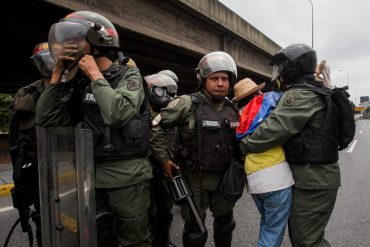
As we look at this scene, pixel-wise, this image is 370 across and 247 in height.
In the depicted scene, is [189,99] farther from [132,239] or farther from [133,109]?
[132,239]

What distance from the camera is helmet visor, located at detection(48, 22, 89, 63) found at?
1.47 meters

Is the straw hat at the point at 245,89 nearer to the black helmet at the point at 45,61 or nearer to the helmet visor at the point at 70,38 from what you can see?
the helmet visor at the point at 70,38

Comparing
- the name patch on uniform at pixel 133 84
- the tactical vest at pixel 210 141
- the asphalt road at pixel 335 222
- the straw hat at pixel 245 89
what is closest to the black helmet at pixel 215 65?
the straw hat at pixel 245 89

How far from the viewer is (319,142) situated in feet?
5.77

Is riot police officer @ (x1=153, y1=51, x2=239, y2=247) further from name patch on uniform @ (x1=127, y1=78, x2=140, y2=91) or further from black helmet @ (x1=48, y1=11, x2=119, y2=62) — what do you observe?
black helmet @ (x1=48, y1=11, x2=119, y2=62)

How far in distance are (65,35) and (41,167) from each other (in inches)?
26.0

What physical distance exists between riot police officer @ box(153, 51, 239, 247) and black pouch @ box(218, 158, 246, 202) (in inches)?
2.0

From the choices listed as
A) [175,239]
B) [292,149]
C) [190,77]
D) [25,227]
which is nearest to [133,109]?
[292,149]

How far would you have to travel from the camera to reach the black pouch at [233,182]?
208 centimetres

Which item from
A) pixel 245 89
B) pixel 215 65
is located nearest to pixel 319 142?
pixel 245 89

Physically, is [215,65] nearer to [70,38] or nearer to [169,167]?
[169,167]

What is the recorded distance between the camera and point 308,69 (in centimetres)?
191

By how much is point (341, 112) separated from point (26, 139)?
2227 mm

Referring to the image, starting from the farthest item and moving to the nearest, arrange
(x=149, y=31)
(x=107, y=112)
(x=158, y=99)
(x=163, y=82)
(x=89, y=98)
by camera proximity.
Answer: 1. (x=149, y=31)
2. (x=163, y=82)
3. (x=158, y=99)
4. (x=89, y=98)
5. (x=107, y=112)
